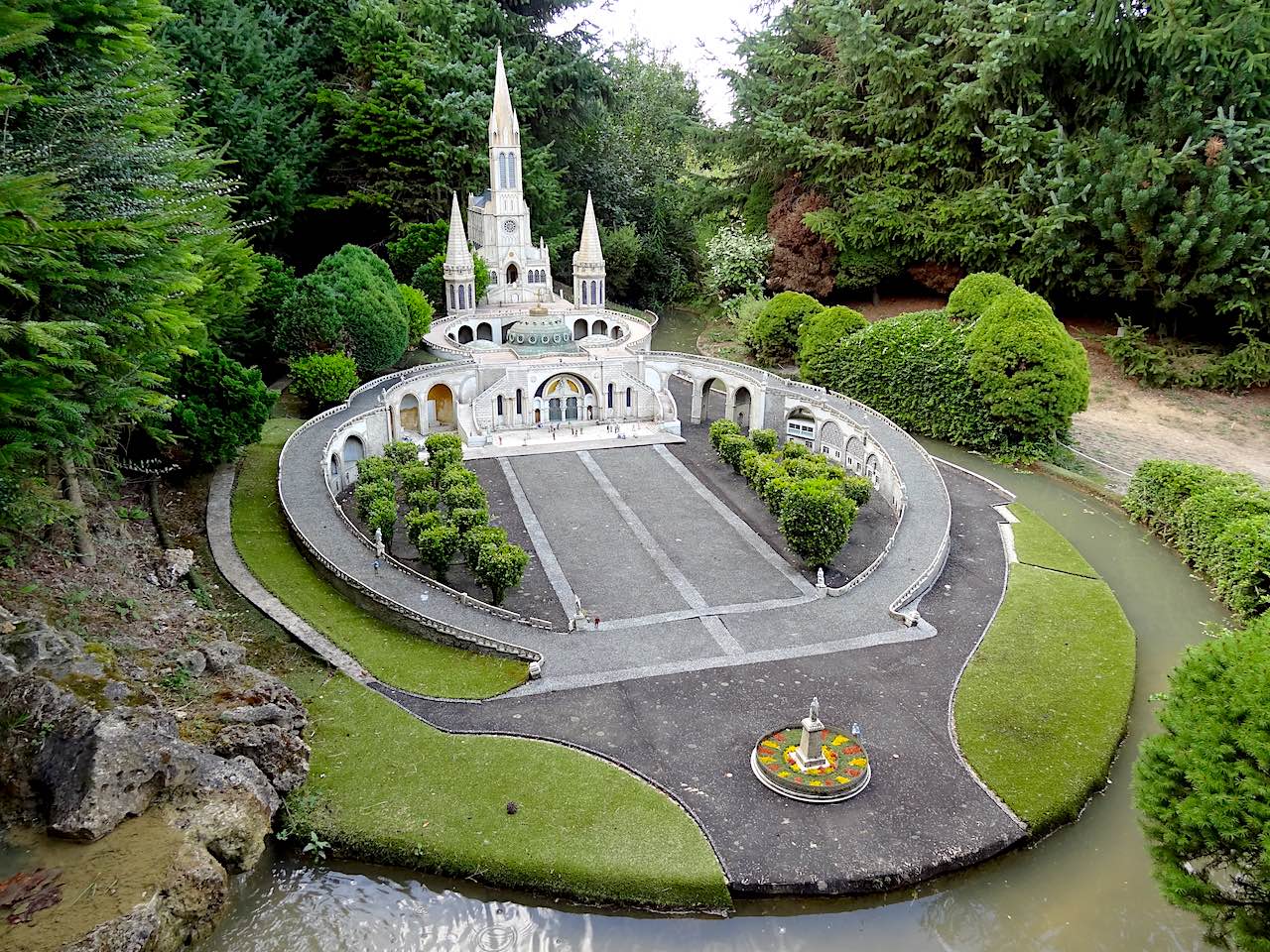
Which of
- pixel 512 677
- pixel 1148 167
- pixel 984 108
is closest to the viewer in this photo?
pixel 512 677

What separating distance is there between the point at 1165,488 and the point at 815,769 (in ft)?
72.2

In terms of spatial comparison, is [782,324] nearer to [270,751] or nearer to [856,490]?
[856,490]

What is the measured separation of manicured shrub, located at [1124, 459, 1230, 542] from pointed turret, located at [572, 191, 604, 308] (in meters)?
34.2

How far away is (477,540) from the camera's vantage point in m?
26.7

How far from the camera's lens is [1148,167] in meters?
44.4

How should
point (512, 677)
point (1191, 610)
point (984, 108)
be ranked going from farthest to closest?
point (984, 108), point (1191, 610), point (512, 677)

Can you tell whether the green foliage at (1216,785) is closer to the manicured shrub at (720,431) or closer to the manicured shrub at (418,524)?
the manicured shrub at (418,524)

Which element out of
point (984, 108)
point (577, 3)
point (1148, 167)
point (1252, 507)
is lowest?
point (1252, 507)

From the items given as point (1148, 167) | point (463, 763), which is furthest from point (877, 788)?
point (1148, 167)

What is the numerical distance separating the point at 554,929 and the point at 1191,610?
76.6 feet

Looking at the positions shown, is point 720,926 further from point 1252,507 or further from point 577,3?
point 577,3

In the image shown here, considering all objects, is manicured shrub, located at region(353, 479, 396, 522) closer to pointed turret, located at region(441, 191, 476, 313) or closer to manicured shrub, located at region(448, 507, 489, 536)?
manicured shrub, located at region(448, 507, 489, 536)

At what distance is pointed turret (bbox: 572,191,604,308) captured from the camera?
56.6 m

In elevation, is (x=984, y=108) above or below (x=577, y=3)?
below
